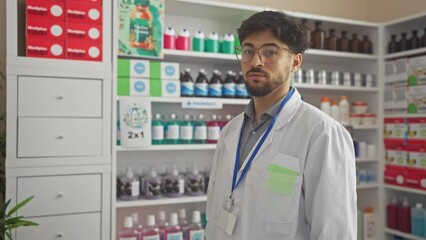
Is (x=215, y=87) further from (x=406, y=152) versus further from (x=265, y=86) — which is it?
(x=406, y=152)

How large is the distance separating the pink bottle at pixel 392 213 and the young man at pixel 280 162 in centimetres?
231

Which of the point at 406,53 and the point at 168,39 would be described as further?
the point at 406,53

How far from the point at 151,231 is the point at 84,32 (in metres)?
1.38

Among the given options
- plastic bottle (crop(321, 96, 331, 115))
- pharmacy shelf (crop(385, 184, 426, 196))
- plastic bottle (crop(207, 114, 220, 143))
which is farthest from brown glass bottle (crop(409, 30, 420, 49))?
plastic bottle (crop(207, 114, 220, 143))

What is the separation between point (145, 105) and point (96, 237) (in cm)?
88

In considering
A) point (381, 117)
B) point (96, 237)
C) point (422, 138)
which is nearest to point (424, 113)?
point (422, 138)

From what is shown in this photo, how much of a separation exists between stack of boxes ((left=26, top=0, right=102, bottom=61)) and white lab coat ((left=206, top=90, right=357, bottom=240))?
4.42 feet

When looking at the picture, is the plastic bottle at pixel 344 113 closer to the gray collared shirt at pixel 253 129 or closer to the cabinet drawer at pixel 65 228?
the gray collared shirt at pixel 253 129

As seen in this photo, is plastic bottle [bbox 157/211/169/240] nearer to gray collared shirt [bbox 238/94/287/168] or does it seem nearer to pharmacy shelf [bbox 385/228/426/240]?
gray collared shirt [bbox 238/94/287/168]

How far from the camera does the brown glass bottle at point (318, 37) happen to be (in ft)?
11.1

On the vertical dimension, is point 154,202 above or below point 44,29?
below

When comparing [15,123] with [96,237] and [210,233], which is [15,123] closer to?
[96,237]

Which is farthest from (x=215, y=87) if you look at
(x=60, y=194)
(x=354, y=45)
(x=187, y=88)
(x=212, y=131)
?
(x=354, y=45)

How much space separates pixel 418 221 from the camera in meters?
3.17
